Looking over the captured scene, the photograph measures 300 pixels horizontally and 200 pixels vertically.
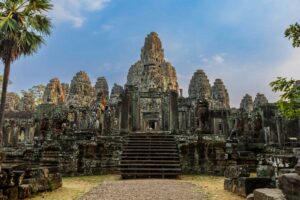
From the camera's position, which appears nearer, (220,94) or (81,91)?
(81,91)

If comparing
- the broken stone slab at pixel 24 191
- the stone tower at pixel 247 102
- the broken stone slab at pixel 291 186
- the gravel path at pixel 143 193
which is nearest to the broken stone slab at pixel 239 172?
the gravel path at pixel 143 193

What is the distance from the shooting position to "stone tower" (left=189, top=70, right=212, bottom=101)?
4519cm

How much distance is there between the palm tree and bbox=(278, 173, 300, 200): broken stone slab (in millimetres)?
10244

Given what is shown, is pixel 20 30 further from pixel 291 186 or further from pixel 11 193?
pixel 291 186

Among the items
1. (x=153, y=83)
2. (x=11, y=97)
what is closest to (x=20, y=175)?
(x=153, y=83)

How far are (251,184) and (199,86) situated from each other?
3968 cm

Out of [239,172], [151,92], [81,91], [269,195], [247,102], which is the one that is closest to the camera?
[269,195]

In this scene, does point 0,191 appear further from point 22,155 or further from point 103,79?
point 103,79

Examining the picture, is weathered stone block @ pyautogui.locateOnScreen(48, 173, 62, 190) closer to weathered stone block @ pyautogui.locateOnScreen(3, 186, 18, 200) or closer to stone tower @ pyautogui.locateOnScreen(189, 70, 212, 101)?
weathered stone block @ pyautogui.locateOnScreen(3, 186, 18, 200)

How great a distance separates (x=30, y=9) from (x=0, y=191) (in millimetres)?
8333

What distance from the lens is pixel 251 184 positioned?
23.3 ft

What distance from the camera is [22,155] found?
14.7 m

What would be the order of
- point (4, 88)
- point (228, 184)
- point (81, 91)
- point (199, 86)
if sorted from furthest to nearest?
point (81, 91)
point (199, 86)
point (4, 88)
point (228, 184)

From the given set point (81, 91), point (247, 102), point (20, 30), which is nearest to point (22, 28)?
point (20, 30)
